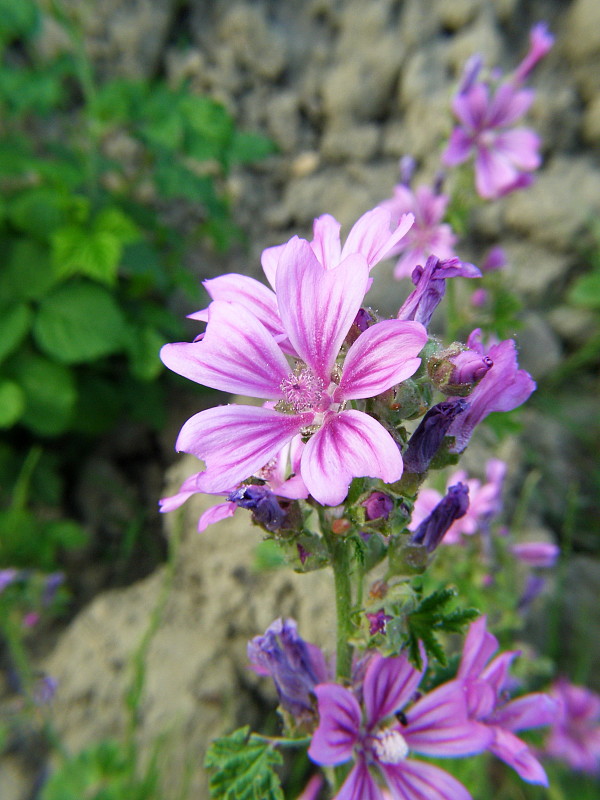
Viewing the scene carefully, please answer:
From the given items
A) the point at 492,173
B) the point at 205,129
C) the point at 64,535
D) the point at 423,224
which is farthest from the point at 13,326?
the point at 492,173

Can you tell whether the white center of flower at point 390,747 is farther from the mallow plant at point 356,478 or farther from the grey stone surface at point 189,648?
the grey stone surface at point 189,648

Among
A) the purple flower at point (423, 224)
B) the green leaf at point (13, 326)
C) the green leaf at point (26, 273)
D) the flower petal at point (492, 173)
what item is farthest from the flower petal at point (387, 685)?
the green leaf at point (26, 273)

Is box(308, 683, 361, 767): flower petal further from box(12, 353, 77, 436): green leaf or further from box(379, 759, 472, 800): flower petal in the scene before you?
box(12, 353, 77, 436): green leaf

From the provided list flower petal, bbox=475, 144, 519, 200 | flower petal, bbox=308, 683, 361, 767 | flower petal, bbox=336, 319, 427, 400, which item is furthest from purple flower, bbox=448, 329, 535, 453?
flower petal, bbox=475, 144, 519, 200

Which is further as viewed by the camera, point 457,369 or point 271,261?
point 271,261

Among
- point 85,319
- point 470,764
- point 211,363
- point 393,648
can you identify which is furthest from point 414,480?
point 85,319

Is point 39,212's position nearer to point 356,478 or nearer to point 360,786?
point 356,478

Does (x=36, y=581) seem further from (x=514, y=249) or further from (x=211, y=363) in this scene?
(x=514, y=249)

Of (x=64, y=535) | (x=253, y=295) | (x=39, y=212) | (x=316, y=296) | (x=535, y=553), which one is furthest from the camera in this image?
(x=39, y=212)
